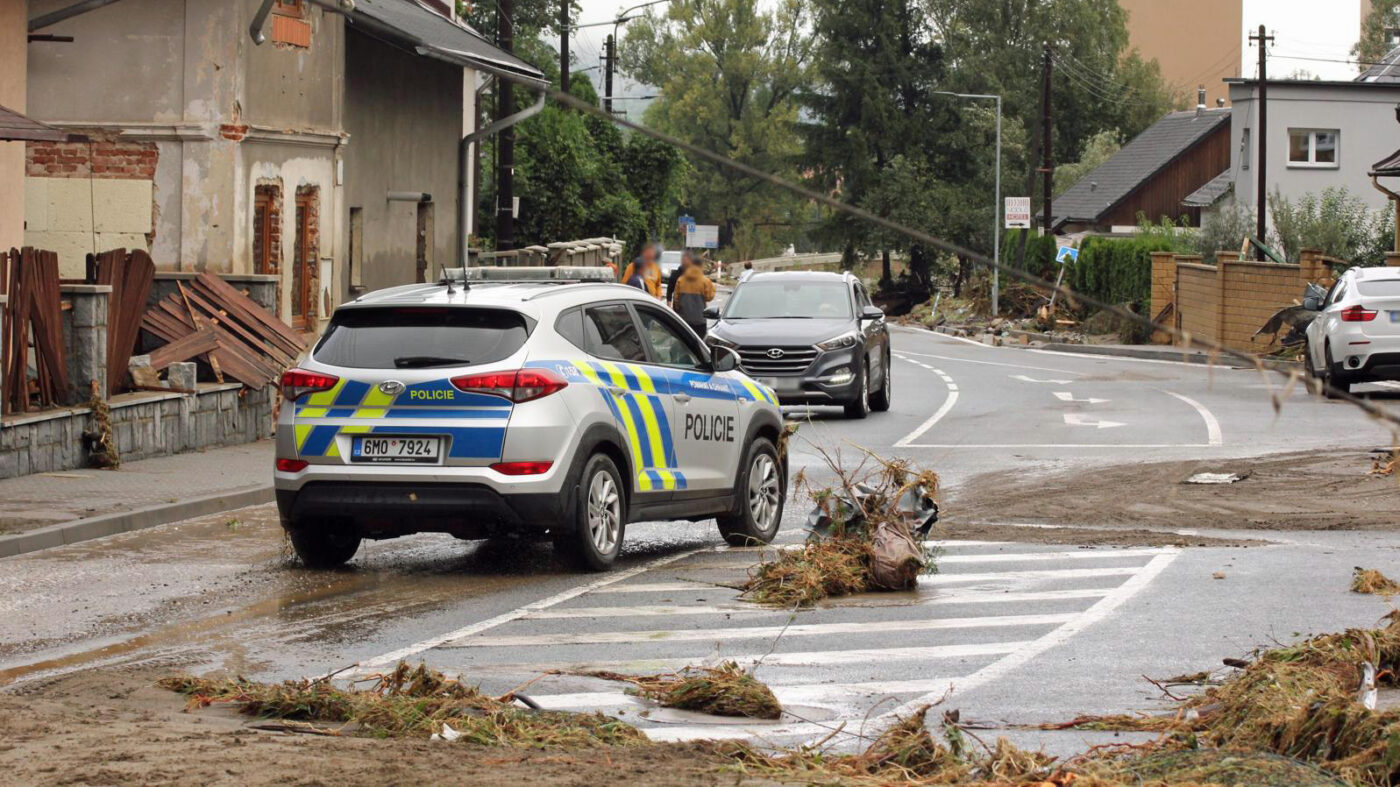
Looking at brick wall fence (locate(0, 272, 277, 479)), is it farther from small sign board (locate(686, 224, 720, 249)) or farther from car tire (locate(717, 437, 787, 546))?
small sign board (locate(686, 224, 720, 249))

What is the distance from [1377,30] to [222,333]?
93992mm

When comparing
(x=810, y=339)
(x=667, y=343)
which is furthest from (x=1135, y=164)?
(x=667, y=343)

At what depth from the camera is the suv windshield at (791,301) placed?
2392cm

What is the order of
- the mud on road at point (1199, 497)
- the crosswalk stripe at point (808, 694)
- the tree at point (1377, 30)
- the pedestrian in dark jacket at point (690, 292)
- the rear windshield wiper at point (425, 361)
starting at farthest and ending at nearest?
the tree at point (1377, 30) < the pedestrian in dark jacket at point (690, 292) < the mud on road at point (1199, 497) < the rear windshield wiper at point (425, 361) < the crosswalk stripe at point (808, 694)

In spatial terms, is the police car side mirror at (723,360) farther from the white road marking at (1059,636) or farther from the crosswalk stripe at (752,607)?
the white road marking at (1059,636)

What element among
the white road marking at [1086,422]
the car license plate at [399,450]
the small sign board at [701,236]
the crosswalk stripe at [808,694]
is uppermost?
the small sign board at [701,236]

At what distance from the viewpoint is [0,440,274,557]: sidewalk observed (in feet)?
40.0

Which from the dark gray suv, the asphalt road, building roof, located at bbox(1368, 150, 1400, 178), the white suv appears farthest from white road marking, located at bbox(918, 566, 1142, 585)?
building roof, located at bbox(1368, 150, 1400, 178)

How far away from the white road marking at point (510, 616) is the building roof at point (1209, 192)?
60.9 meters

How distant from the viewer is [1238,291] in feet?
125

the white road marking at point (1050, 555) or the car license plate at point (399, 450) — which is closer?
the car license plate at point (399, 450)

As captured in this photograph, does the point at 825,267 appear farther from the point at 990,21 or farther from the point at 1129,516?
the point at 1129,516

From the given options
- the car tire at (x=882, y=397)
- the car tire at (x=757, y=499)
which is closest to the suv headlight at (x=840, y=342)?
the car tire at (x=882, y=397)

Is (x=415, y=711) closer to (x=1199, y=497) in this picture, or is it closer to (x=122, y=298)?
(x=1199, y=497)
